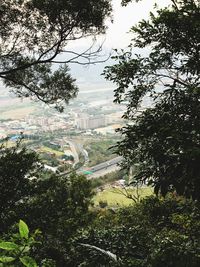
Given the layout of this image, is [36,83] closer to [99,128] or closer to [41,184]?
[41,184]

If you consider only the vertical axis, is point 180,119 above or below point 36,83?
below

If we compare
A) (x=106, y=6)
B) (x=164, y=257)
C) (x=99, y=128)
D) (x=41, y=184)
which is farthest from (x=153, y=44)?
(x=99, y=128)

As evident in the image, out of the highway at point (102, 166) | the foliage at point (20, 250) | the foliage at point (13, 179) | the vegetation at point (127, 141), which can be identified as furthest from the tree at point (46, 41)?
the highway at point (102, 166)

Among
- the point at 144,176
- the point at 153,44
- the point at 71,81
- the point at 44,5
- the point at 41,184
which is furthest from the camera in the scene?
the point at 41,184

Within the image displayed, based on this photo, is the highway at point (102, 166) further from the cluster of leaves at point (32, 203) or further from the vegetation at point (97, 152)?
the cluster of leaves at point (32, 203)

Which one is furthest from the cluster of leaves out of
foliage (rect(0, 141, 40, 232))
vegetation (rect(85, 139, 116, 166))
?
vegetation (rect(85, 139, 116, 166))

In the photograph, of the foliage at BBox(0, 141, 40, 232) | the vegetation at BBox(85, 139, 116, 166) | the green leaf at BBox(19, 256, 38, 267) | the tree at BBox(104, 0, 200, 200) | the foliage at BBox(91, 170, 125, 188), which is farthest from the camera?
the vegetation at BBox(85, 139, 116, 166)

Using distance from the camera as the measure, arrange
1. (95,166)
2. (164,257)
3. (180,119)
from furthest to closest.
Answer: (95,166) < (164,257) < (180,119)

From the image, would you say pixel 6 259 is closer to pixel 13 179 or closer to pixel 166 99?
pixel 166 99

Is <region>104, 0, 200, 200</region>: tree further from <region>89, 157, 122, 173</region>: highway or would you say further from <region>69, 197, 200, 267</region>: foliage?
<region>89, 157, 122, 173</region>: highway
